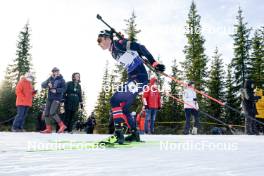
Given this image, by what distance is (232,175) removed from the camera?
1.91 meters

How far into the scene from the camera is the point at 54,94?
8.41m

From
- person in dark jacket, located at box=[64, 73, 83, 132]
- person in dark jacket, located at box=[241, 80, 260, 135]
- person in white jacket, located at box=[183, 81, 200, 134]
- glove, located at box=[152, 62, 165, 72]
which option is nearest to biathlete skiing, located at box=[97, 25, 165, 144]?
glove, located at box=[152, 62, 165, 72]

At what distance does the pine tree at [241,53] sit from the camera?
33.9 meters

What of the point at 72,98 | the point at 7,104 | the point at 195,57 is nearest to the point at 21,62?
the point at 7,104

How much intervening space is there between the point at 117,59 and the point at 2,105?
87.5 feet

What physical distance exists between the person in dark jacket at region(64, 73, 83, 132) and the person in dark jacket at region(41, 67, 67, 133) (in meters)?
0.42

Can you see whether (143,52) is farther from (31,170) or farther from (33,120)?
(33,120)

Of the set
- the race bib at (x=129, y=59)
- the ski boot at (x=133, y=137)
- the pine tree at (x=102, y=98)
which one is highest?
the pine tree at (x=102, y=98)

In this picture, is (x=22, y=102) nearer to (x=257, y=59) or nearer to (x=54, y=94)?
(x=54, y=94)

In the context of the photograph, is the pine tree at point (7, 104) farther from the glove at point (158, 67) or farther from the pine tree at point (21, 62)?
the glove at point (158, 67)

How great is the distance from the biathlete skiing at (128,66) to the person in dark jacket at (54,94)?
4116 mm

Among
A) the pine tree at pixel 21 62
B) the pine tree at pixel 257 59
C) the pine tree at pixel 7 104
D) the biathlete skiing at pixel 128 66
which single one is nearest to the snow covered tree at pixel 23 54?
the pine tree at pixel 21 62

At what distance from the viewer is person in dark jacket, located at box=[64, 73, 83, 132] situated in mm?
8812

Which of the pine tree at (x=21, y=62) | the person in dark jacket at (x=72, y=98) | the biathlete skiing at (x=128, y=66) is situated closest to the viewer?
the biathlete skiing at (x=128, y=66)
